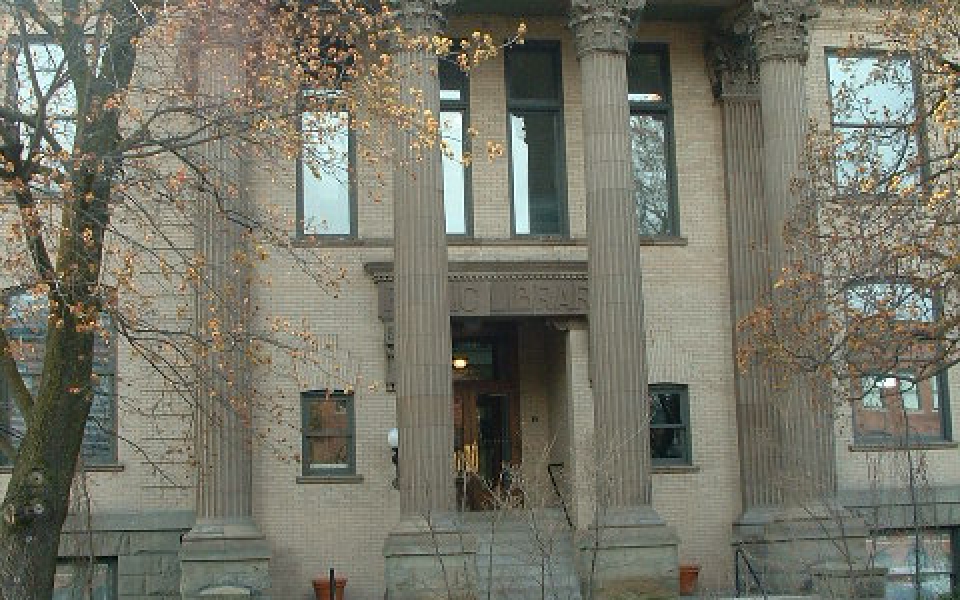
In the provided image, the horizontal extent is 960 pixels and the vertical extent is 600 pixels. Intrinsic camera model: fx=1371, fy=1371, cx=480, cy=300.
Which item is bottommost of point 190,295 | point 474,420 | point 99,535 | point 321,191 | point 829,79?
point 99,535

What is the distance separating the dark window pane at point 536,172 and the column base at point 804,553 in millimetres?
6559

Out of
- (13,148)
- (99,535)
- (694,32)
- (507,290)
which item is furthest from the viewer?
(694,32)

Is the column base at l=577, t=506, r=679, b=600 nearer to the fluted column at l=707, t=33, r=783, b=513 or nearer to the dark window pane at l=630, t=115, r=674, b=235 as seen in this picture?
the fluted column at l=707, t=33, r=783, b=513

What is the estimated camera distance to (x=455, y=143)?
25.1 meters

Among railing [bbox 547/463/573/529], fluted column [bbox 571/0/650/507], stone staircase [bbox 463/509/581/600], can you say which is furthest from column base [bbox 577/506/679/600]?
railing [bbox 547/463/573/529]

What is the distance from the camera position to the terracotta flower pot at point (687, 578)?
23.8 m

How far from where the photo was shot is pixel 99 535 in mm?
22453

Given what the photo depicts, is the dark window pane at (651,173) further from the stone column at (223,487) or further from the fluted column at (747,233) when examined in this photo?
the stone column at (223,487)

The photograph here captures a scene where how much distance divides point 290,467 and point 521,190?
6664 millimetres

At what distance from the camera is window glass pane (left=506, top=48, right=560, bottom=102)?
25734 mm

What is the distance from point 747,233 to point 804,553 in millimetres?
6177

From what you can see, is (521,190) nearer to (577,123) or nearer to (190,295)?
(577,123)

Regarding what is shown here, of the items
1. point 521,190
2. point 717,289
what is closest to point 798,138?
point 717,289

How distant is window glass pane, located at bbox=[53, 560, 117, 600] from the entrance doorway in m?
6.80
